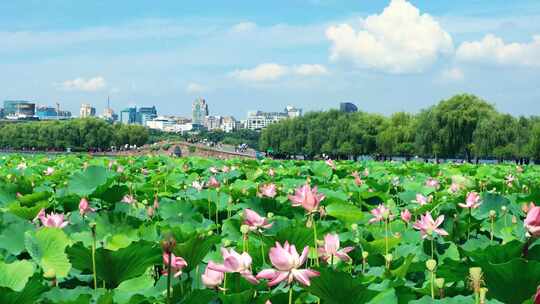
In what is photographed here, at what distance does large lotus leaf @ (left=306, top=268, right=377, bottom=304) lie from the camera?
1488 millimetres

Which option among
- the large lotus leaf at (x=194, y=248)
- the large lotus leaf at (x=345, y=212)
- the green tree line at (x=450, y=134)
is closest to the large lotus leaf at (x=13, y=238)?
the large lotus leaf at (x=194, y=248)

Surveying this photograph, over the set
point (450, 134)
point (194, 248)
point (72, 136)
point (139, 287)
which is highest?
point (194, 248)

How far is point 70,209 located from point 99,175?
1.05 ft

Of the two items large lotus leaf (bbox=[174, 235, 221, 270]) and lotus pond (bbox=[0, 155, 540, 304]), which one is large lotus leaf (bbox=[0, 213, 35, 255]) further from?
large lotus leaf (bbox=[174, 235, 221, 270])

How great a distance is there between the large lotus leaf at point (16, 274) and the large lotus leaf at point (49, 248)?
29cm

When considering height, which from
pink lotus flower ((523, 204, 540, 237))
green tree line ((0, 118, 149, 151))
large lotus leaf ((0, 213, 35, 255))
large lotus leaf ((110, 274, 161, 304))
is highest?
pink lotus flower ((523, 204, 540, 237))

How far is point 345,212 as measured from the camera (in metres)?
3.20

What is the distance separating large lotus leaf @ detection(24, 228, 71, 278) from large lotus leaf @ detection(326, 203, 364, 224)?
4.67 ft

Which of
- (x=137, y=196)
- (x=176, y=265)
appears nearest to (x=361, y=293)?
(x=176, y=265)

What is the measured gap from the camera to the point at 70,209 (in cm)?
373

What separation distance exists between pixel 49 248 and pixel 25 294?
65 centimetres

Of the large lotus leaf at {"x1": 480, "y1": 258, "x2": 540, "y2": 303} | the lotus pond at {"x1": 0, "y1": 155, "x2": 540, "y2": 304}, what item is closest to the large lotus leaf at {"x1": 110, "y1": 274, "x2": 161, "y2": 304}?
the lotus pond at {"x1": 0, "y1": 155, "x2": 540, "y2": 304}

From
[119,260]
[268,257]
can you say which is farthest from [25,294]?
[268,257]

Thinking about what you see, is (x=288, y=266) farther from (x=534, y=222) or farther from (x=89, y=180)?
(x=89, y=180)
